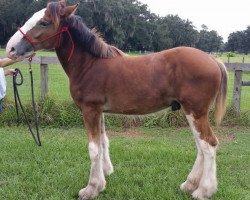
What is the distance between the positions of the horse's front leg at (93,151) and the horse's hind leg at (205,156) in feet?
3.61

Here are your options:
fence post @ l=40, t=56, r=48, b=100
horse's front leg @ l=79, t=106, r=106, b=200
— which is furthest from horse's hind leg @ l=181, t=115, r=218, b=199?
fence post @ l=40, t=56, r=48, b=100

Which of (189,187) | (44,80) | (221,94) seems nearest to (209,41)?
(44,80)

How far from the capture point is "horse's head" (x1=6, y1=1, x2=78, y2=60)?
3734 mm

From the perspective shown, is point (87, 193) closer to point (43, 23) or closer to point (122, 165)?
point (122, 165)

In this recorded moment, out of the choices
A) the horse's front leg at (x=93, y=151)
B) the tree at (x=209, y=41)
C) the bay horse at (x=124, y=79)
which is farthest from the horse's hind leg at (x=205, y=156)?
the tree at (x=209, y=41)

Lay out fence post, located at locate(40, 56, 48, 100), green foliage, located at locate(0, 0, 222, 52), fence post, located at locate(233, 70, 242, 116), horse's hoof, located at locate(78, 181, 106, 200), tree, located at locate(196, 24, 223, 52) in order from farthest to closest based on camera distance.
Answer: tree, located at locate(196, 24, 223, 52), green foliage, located at locate(0, 0, 222, 52), fence post, located at locate(40, 56, 48, 100), fence post, located at locate(233, 70, 242, 116), horse's hoof, located at locate(78, 181, 106, 200)

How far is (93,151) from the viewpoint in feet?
13.2

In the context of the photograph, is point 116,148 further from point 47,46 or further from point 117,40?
point 117,40

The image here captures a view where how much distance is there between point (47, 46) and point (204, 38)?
8595 centimetres

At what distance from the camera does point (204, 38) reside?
8588 cm

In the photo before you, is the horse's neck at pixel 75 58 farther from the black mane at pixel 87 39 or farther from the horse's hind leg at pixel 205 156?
the horse's hind leg at pixel 205 156

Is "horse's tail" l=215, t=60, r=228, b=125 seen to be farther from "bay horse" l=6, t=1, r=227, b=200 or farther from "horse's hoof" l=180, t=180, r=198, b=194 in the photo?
"horse's hoof" l=180, t=180, r=198, b=194

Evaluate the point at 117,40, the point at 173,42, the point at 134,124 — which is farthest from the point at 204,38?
the point at 134,124

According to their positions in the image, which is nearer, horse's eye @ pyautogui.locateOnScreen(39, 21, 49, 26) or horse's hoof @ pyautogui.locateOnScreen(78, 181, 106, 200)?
horse's eye @ pyautogui.locateOnScreen(39, 21, 49, 26)
